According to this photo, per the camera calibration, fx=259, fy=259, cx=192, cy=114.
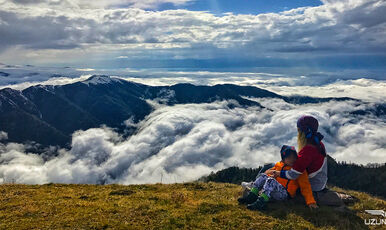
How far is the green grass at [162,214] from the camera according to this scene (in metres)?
12.6

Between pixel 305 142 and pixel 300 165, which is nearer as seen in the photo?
pixel 300 165

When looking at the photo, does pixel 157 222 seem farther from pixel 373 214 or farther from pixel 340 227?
pixel 373 214

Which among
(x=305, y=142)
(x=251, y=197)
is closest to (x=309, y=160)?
(x=305, y=142)

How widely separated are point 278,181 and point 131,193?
11.3 metres

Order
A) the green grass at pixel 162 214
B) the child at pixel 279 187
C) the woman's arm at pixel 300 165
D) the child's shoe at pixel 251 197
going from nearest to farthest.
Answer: the green grass at pixel 162 214 → the woman's arm at pixel 300 165 → the child at pixel 279 187 → the child's shoe at pixel 251 197

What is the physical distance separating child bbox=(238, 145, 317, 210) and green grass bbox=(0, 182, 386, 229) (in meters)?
0.50

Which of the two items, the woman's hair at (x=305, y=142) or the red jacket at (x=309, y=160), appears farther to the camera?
the woman's hair at (x=305, y=142)

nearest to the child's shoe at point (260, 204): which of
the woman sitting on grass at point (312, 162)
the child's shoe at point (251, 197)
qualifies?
the child's shoe at point (251, 197)

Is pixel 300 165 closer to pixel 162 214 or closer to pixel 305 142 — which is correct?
pixel 305 142

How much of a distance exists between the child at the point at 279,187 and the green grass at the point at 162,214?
50 centimetres

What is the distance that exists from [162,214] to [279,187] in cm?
690

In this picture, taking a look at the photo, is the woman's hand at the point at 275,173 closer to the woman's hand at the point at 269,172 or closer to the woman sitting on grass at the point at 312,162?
the woman sitting on grass at the point at 312,162

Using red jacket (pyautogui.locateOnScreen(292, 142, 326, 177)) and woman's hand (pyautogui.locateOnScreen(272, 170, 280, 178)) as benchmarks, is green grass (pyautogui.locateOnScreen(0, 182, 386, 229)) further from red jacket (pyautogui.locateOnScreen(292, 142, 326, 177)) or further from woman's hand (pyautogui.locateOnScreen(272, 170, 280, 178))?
red jacket (pyautogui.locateOnScreen(292, 142, 326, 177))

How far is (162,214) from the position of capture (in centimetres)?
1409
